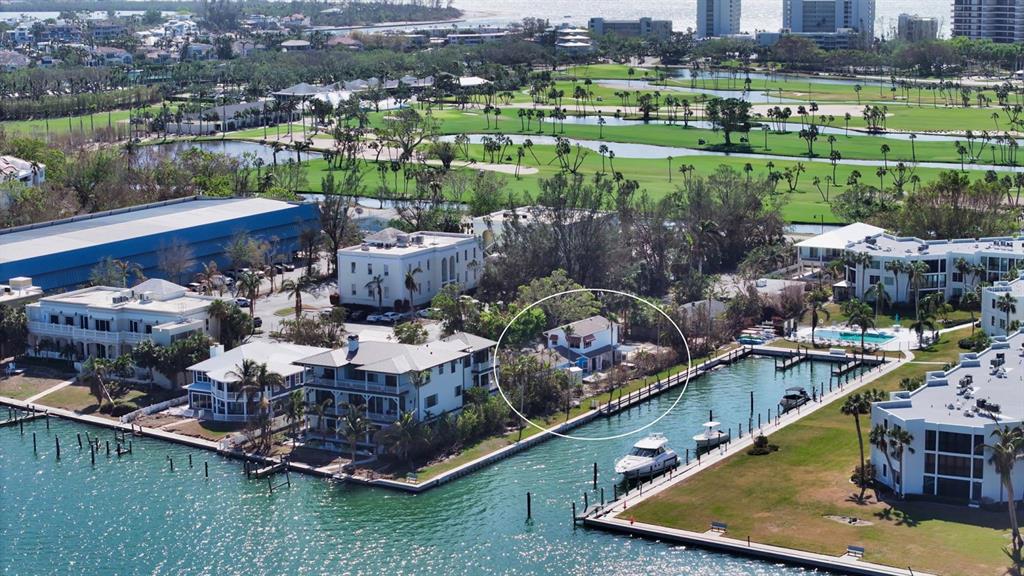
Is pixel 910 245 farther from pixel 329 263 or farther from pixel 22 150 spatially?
pixel 22 150

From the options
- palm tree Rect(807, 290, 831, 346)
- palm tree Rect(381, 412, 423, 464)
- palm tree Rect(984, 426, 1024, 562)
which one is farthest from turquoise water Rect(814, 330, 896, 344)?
palm tree Rect(381, 412, 423, 464)

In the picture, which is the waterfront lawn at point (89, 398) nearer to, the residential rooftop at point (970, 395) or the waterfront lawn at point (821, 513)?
the waterfront lawn at point (821, 513)

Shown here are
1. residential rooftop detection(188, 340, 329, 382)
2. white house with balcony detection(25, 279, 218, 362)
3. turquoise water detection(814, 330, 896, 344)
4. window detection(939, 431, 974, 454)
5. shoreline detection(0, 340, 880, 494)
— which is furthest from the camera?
turquoise water detection(814, 330, 896, 344)

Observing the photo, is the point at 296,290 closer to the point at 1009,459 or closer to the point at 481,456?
the point at 481,456

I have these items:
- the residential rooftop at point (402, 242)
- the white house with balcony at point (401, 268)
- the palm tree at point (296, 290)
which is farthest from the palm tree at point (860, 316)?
the palm tree at point (296, 290)

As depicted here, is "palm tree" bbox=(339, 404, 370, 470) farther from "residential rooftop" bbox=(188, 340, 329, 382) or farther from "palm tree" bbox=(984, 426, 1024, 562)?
"palm tree" bbox=(984, 426, 1024, 562)
